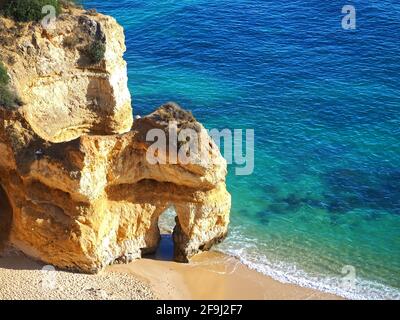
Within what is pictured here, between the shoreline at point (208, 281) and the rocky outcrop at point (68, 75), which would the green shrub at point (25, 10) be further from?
the shoreline at point (208, 281)

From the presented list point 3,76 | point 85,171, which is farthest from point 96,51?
point 85,171

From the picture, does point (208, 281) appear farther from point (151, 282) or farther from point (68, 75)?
point (68, 75)

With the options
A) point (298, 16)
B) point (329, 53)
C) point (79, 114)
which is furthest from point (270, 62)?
point (79, 114)

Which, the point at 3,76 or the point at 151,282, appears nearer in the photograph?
the point at 3,76

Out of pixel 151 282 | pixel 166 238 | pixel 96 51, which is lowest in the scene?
pixel 151 282

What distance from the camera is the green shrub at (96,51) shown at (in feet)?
95.4

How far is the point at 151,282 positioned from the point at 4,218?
6.94m

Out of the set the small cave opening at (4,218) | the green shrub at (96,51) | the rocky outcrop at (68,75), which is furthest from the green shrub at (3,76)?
the small cave opening at (4,218)

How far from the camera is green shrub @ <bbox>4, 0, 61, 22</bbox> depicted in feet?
91.3

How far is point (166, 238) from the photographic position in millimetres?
29484

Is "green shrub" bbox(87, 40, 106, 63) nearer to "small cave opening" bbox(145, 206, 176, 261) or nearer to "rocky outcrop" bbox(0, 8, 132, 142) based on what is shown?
"rocky outcrop" bbox(0, 8, 132, 142)

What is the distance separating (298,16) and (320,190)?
23.2m

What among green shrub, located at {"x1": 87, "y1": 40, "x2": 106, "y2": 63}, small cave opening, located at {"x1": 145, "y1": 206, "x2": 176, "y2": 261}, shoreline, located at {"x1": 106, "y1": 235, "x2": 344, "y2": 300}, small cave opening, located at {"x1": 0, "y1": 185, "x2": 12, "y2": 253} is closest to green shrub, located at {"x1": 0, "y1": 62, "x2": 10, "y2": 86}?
green shrub, located at {"x1": 87, "y1": 40, "x2": 106, "y2": 63}

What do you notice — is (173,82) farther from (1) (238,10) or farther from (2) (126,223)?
(2) (126,223)
